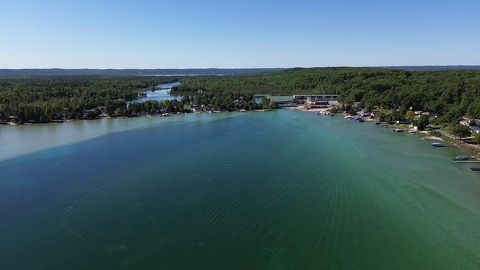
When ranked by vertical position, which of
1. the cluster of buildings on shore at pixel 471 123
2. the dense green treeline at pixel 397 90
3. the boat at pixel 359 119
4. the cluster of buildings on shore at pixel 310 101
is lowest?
the boat at pixel 359 119

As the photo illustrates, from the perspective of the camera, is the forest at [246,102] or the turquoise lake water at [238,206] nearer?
the turquoise lake water at [238,206]

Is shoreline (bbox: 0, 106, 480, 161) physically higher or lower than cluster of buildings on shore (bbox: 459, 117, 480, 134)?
lower

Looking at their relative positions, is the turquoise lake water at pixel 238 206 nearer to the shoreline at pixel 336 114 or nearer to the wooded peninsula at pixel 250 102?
the shoreline at pixel 336 114

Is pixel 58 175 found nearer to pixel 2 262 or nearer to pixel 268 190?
pixel 2 262

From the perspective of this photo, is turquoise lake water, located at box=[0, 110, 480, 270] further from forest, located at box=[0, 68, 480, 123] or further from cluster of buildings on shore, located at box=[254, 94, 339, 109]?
cluster of buildings on shore, located at box=[254, 94, 339, 109]

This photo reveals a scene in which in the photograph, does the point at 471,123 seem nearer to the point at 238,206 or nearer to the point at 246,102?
the point at 238,206

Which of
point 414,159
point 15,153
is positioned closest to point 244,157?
point 414,159

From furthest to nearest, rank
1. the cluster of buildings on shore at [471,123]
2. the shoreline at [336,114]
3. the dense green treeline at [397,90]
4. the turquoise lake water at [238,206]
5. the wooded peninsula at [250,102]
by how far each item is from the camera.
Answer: the wooded peninsula at [250,102] → the dense green treeline at [397,90] → the cluster of buildings on shore at [471,123] → the shoreline at [336,114] → the turquoise lake water at [238,206]

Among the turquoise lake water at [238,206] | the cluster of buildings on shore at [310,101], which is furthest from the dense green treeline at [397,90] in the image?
the turquoise lake water at [238,206]

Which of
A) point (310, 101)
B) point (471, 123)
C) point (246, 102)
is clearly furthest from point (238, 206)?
point (310, 101)

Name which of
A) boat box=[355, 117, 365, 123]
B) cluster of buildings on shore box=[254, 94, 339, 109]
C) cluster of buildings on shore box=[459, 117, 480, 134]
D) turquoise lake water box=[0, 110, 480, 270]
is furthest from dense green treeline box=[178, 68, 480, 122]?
turquoise lake water box=[0, 110, 480, 270]
